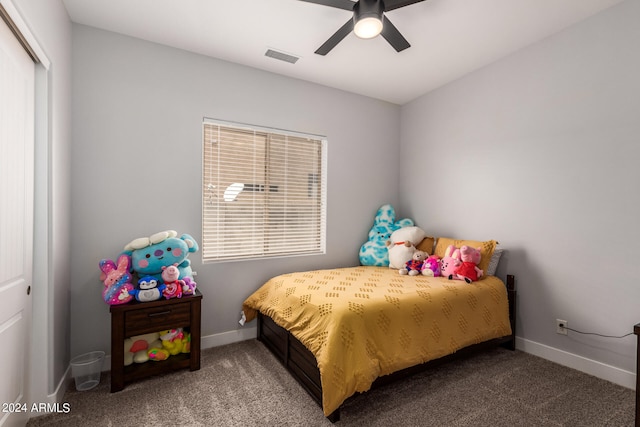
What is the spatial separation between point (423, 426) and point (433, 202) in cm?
240

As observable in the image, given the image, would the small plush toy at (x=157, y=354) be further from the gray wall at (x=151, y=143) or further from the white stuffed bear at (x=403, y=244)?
the white stuffed bear at (x=403, y=244)

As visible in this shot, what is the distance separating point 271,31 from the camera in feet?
7.95

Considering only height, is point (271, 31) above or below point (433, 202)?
above

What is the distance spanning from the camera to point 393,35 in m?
2.04

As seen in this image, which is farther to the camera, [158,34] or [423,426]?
[158,34]

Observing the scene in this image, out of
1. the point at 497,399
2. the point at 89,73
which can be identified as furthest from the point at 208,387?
the point at 89,73

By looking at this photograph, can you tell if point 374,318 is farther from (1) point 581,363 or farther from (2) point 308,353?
(1) point 581,363

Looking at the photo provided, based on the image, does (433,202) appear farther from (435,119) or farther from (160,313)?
(160,313)

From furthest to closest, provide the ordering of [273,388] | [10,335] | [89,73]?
[89,73]
[273,388]
[10,335]

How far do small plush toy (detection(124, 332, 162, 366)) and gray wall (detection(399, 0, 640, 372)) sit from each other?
3042mm

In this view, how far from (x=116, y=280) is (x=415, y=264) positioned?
2.55m

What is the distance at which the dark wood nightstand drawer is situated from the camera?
2125mm

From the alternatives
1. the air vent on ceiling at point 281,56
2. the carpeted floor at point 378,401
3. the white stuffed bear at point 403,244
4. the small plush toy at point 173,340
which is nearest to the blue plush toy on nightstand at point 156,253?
the small plush toy at point 173,340

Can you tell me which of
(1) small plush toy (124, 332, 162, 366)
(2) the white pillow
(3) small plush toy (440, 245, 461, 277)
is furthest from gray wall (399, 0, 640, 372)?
(1) small plush toy (124, 332, 162, 366)
